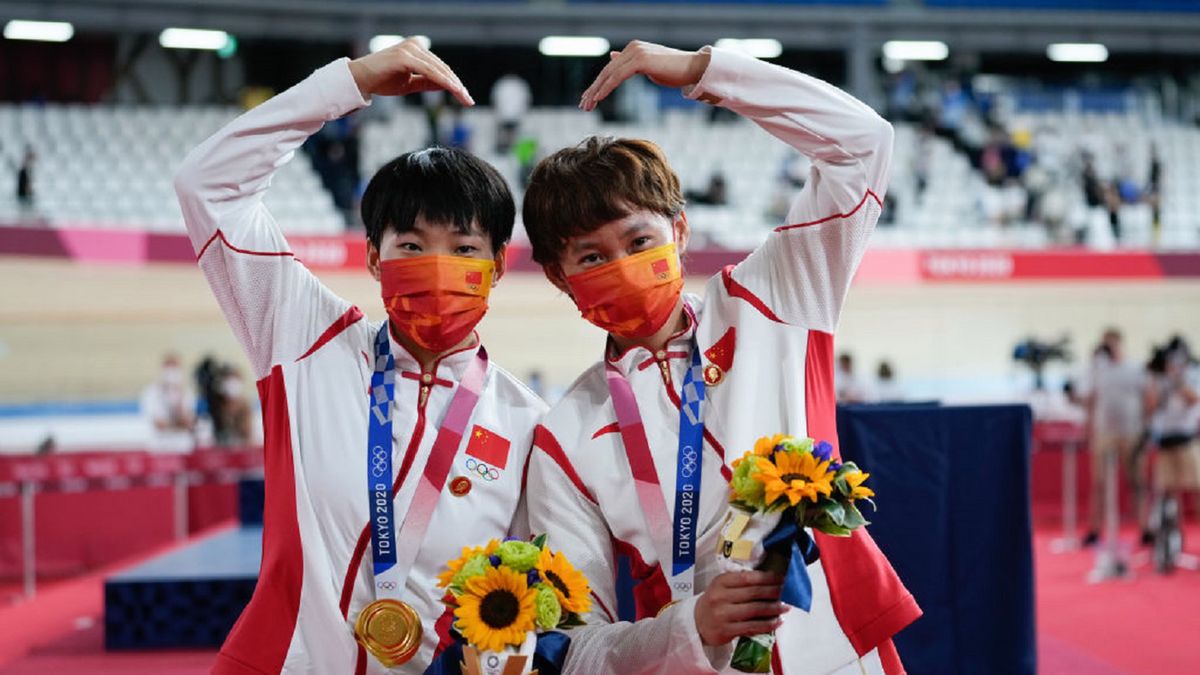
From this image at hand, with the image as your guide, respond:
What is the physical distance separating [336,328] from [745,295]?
2.55 feet

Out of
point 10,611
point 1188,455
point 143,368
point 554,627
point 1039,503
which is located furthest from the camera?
point 143,368

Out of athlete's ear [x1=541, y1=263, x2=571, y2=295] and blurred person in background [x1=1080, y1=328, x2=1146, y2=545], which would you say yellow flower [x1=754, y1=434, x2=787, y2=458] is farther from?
blurred person in background [x1=1080, y1=328, x2=1146, y2=545]

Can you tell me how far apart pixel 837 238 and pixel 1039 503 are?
41.8ft

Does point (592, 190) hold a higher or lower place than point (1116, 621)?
higher

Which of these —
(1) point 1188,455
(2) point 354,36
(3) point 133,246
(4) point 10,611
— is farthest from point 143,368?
(1) point 1188,455

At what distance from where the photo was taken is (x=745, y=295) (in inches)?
93.6

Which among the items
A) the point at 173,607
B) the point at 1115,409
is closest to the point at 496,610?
the point at 173,607

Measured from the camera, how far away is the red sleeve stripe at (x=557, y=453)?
7.63 feet

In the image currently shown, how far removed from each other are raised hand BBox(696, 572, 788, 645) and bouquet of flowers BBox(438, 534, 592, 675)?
0.21 meters

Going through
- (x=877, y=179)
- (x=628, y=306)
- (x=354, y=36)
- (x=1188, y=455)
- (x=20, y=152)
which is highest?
(x=354, y=36)

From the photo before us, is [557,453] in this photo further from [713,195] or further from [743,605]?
[713,195]

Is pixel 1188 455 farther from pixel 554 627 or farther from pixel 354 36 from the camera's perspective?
pixel 354 36

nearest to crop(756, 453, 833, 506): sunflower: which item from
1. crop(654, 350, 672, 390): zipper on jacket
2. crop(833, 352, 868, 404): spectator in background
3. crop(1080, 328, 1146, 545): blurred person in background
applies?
crop(654, 350, 672, 390): zipper on jacket

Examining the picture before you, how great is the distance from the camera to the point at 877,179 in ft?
7.72
